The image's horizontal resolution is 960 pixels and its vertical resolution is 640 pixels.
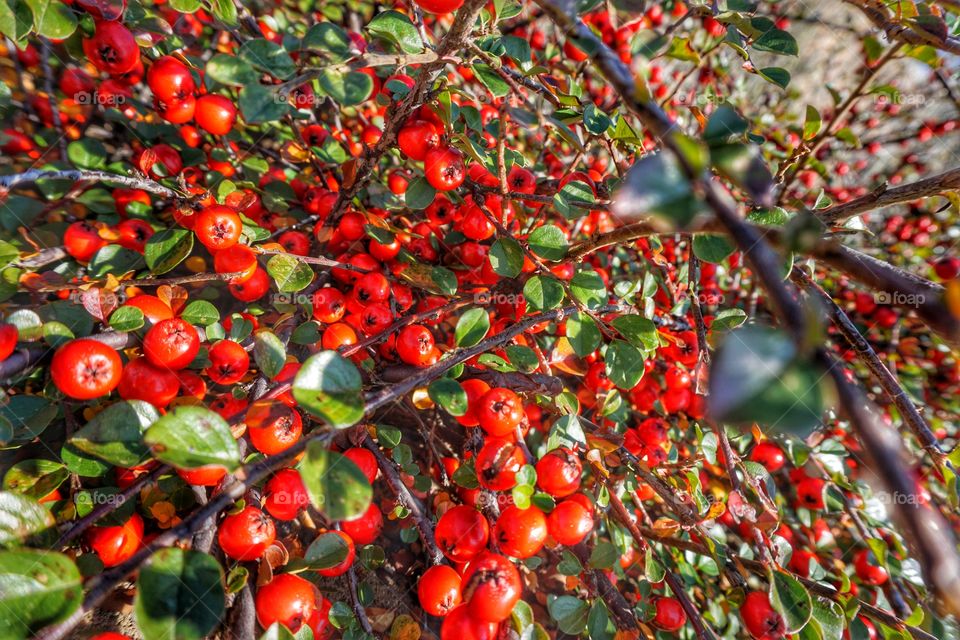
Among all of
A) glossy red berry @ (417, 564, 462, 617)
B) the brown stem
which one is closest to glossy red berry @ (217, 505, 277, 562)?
glossy red berry @ (417, 564, 462, 617)

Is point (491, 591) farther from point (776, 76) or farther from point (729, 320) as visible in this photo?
point (776, 76)

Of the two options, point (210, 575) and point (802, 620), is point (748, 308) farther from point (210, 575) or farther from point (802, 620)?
point (210, 575)

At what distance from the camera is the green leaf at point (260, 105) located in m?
1.06

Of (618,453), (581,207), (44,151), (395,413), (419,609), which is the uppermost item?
(581,207)

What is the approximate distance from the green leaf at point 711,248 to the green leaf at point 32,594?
1.57 metres

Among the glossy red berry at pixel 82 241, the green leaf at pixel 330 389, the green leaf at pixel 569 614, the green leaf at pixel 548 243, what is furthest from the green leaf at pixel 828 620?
the glossy red berry at pixel 82 241

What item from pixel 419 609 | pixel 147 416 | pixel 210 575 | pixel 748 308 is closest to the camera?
pixel 210 575

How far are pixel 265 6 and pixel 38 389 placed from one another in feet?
8.35

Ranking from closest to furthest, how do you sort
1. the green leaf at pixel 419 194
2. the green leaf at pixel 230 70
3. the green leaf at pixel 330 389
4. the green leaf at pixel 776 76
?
the green leaf at pixel 330 389 → the green leaf at pixel 230 70 → the green leaf at pixel 776 76 → the green leaf at pixel 419 194

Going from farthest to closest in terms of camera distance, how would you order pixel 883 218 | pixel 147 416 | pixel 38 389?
pixel 883 218 < pixel 38 389 < pixel 147 416

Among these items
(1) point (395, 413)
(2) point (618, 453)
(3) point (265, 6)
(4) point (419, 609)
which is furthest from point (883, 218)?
(3) point (265, 6)

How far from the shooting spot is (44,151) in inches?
89.4

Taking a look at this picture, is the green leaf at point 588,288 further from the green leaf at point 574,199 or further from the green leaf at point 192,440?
the green leaf at point 192,440

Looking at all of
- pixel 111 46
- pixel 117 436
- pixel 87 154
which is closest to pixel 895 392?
pixel 117 436
